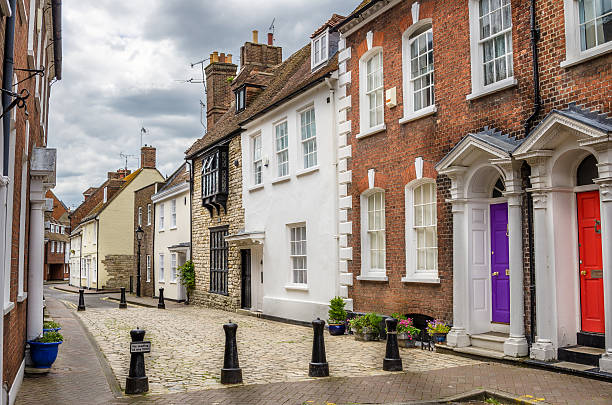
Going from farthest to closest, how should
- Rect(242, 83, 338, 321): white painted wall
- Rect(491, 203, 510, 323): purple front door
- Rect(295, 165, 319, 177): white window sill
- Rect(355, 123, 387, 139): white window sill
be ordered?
Rect(295, 165, 319, 177): white window sill
Rect(242, 83, 338, 321): white painted wall
Rect(355, 123, 387, 139): white window sill
Rect(491, 203, 510, 323): purple front door

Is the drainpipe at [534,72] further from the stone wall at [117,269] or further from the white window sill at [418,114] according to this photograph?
the stone wall at [117,269]

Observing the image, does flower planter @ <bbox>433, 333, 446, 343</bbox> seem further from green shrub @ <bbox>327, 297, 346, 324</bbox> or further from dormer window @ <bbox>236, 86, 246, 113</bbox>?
dormer window @ <bbox>236, 86, 246, 113</bbox>

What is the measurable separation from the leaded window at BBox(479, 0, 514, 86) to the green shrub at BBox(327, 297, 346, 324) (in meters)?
6.35

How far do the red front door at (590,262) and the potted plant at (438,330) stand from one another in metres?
2.69

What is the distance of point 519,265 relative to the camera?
32.6 feet

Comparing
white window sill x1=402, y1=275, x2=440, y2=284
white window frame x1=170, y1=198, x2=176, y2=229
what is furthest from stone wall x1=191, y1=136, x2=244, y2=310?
white window sill x1=402, y1=275, x2=440, y2=284

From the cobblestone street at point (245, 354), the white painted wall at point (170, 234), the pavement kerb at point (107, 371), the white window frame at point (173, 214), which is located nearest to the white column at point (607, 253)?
the cobblestone street at point (245, 354)

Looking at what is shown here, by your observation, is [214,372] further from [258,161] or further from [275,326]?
[258,161]

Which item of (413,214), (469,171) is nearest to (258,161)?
(413,214)

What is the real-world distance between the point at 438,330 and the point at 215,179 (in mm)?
13712

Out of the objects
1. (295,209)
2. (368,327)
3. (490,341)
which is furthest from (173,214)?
(490,341)

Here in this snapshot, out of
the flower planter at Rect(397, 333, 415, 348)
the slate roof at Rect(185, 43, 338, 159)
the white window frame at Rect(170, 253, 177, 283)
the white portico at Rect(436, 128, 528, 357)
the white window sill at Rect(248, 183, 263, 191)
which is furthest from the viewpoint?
the white window frame at Rect(170, 253, 177, 283)

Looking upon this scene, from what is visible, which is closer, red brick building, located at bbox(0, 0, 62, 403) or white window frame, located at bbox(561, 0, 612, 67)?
red brick building, located at bbox(0, 0, 62, 403)

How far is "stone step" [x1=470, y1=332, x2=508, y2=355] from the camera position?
33.9 ft
